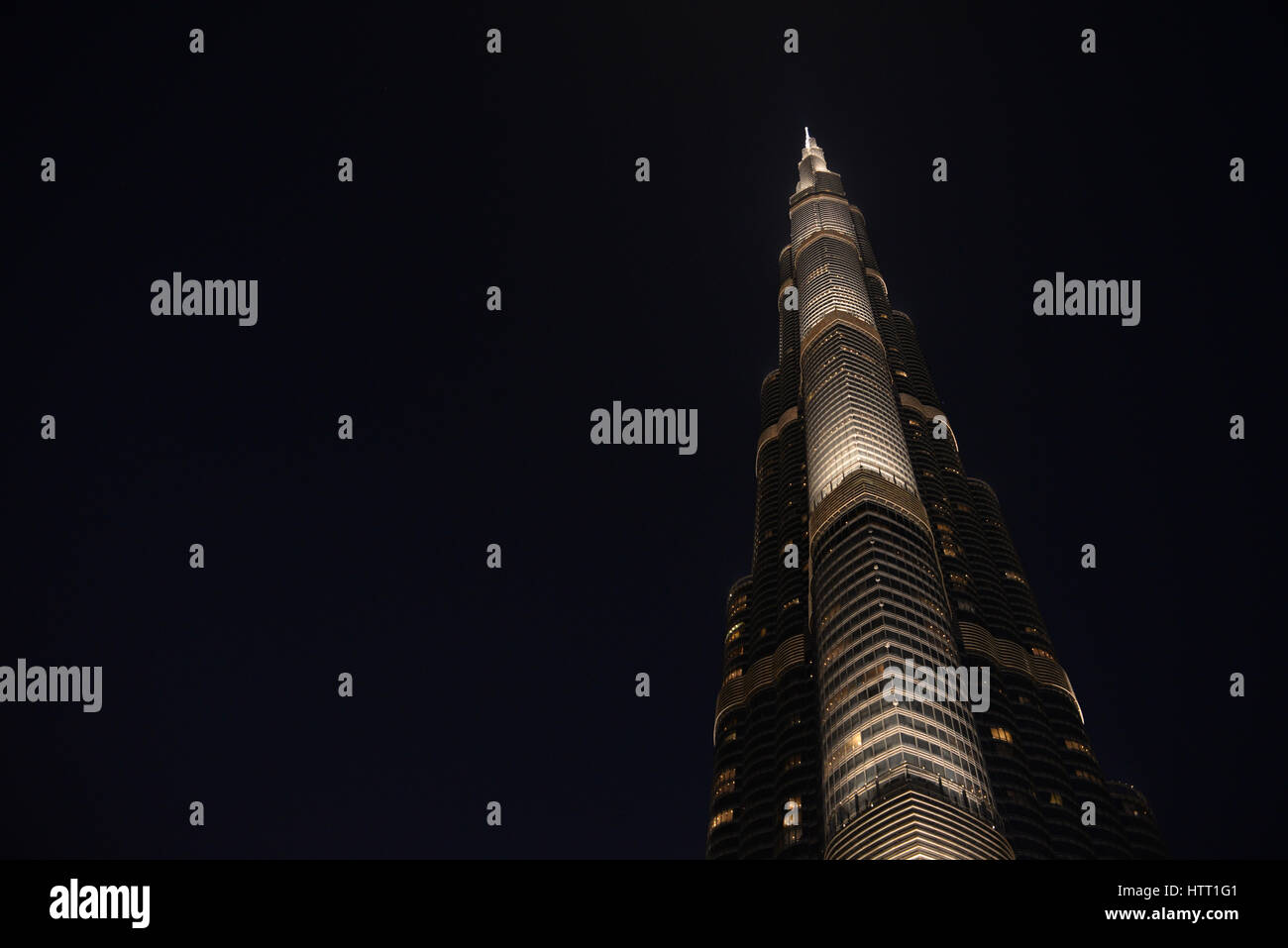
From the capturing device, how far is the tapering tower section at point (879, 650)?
8400cm

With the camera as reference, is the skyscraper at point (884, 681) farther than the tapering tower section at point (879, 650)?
Yes

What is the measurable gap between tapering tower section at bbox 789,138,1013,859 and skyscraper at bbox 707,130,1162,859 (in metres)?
0.26

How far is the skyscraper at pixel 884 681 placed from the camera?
306ft

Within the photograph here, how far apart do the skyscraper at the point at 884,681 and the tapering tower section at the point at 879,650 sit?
26 cm

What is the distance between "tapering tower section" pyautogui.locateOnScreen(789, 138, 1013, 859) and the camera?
8400 cm

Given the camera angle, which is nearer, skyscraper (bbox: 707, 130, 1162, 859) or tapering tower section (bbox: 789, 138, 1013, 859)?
tapering tower section (bbox: 789, 138, 1013, 859)

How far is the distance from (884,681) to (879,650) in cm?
602
